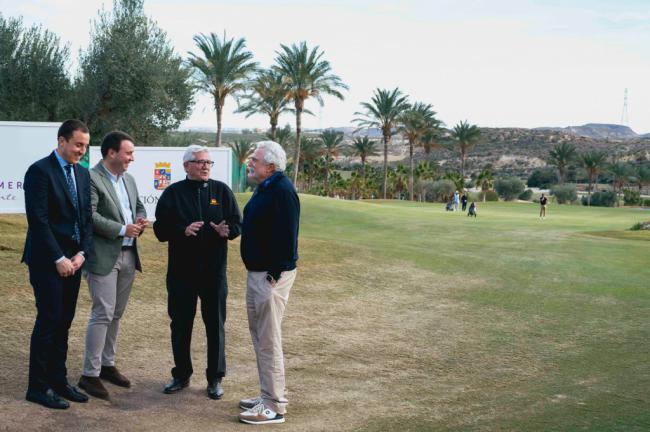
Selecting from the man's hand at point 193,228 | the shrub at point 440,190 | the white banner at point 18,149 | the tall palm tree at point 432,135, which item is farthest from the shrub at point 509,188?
the man's hand at point 193,228

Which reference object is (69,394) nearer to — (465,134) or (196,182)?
(196,182)

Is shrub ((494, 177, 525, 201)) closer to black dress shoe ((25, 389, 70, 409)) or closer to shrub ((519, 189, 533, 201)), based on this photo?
shrub ((519, 189, 533, 201))

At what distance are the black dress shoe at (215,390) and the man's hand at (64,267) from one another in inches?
69.7

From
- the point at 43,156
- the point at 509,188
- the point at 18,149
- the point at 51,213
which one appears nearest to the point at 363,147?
the point at 509,188

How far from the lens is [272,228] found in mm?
6383

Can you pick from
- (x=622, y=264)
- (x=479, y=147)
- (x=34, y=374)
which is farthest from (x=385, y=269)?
(x=479, y=147)

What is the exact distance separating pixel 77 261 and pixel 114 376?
4.89 feet

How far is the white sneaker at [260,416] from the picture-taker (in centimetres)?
638

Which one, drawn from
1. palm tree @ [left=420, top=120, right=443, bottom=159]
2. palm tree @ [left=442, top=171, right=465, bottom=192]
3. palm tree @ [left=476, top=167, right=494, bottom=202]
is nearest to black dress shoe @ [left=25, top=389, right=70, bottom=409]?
palm tree @ [left=442, top=171, right=465, bottom=192]

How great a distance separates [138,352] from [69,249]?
102 inches

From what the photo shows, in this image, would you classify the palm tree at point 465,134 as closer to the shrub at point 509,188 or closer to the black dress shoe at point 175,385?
the shrub at point 509,188

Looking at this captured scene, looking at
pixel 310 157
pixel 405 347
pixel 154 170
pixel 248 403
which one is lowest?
pixel 405 347

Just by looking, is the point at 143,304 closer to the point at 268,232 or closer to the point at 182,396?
the point at 182,396

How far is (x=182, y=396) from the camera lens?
23.5ft
